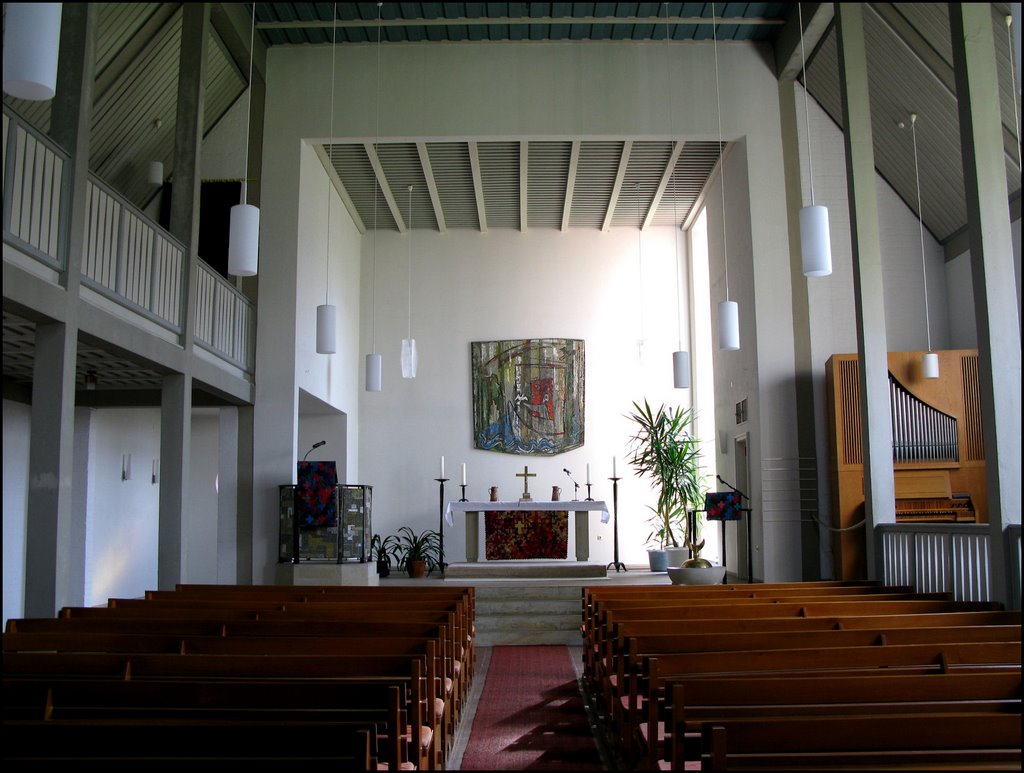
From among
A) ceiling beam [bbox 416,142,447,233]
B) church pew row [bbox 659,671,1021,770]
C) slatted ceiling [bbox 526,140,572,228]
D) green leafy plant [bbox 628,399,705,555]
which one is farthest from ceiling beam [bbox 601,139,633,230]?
church pew row [bbox 659,671,1021,770]

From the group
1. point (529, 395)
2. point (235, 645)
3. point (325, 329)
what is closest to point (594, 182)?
point (529, 395)

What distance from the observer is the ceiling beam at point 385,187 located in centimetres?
1227

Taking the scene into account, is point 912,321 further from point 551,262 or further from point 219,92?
point 219,92

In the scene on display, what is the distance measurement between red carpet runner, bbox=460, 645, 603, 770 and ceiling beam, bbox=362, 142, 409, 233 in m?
6.94

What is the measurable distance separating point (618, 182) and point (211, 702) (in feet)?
37.1

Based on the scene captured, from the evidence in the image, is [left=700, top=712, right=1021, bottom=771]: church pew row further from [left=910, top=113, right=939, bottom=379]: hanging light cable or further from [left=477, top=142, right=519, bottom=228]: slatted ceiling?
[left=477, top=142, right=519, bottom=228]: slatted ceiling

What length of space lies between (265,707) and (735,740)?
1.60 metres

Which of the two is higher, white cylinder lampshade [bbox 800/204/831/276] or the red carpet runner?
white cylinder lampshade [bbox 800/204/831/276]

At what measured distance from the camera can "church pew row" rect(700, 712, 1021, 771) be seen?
267 centimetres

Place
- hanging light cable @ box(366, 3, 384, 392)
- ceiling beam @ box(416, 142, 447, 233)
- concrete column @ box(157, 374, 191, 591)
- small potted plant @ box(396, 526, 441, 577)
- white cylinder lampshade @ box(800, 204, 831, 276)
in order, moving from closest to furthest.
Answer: white cylinder lampshade @ box(800, 204, 831, 276)
concrete column @ box(157, 374, 191, 591)
hanging light cable @ box(366, 3, 384, 392)
ceiling beam @ box(416, 142, 447, 233)
small potted plant @ box(396, 526, 441, 577)

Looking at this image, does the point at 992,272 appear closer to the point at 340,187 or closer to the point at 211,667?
the point at 211,667

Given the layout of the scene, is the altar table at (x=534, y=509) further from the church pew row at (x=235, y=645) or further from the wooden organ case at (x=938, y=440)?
the church pew row at (x=235, y=645)

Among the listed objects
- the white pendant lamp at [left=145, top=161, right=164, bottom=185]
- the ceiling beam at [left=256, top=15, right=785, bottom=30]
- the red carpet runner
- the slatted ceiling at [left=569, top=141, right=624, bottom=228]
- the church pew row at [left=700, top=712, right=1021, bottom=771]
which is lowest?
the red carpet runner

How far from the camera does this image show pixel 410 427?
50.3 ft
